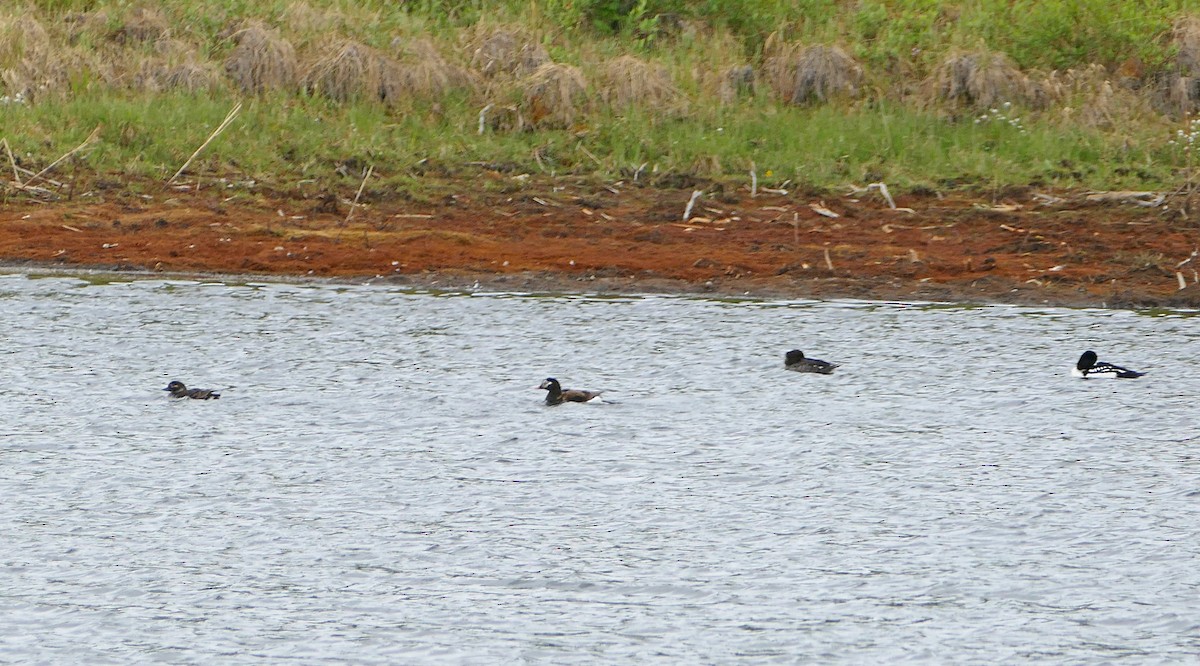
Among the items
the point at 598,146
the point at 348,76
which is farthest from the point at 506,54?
the point at 598,146

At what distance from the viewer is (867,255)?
18.3 metres

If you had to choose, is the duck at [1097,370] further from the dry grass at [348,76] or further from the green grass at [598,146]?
the dry grass at [348,76]

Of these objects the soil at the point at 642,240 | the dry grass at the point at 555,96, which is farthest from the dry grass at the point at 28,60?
the dry grass at the point at 555,96

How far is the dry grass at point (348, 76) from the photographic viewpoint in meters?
22.7

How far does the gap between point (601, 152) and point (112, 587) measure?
47.4ft

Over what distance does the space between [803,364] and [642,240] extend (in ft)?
19.3

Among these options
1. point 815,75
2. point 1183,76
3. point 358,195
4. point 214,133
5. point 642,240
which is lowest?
point 358,195

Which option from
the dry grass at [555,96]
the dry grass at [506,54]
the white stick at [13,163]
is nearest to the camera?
the white stick at [13,163]

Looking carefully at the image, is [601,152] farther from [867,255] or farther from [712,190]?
[867,255]

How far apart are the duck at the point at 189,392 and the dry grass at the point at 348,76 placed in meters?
11.0

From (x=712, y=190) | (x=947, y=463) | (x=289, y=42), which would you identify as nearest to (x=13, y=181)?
(x=289, y=42)

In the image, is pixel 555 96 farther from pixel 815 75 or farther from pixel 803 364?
pixel 803 364

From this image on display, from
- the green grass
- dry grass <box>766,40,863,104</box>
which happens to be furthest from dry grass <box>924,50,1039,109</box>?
dry grass <box>766,40,863,104</box>

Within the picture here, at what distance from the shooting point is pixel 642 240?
1894 centimetres
